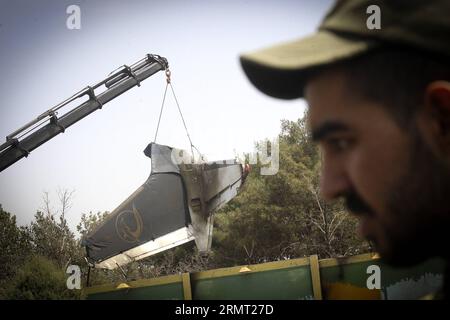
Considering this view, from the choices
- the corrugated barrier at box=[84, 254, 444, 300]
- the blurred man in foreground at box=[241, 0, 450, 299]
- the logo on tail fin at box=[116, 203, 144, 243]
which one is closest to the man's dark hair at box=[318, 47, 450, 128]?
the blurred man in foreground at box=[241, 0, 450, 299]

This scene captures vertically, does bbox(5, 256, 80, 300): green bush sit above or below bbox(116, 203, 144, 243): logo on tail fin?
below

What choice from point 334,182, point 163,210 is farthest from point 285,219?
point 334,182

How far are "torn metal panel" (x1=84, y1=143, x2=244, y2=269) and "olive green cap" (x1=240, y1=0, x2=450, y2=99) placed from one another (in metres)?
2.96

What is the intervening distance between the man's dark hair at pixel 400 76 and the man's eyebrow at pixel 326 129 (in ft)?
0.18

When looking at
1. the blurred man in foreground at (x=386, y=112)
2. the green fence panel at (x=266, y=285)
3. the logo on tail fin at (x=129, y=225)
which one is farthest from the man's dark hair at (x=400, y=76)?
the logo on tail fin at (x=129, y=225)

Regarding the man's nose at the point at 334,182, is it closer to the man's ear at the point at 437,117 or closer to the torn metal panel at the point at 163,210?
the man's ear at the point at 437,117

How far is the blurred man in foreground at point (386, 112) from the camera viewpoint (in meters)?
0.54

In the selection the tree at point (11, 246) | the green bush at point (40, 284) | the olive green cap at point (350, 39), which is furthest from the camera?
the tree at point (11, 246)

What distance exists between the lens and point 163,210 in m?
3.74

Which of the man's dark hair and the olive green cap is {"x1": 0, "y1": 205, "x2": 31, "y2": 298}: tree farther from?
the man's dark hair

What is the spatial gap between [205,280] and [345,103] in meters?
3.02

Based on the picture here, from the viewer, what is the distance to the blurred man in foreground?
54 centimetres
